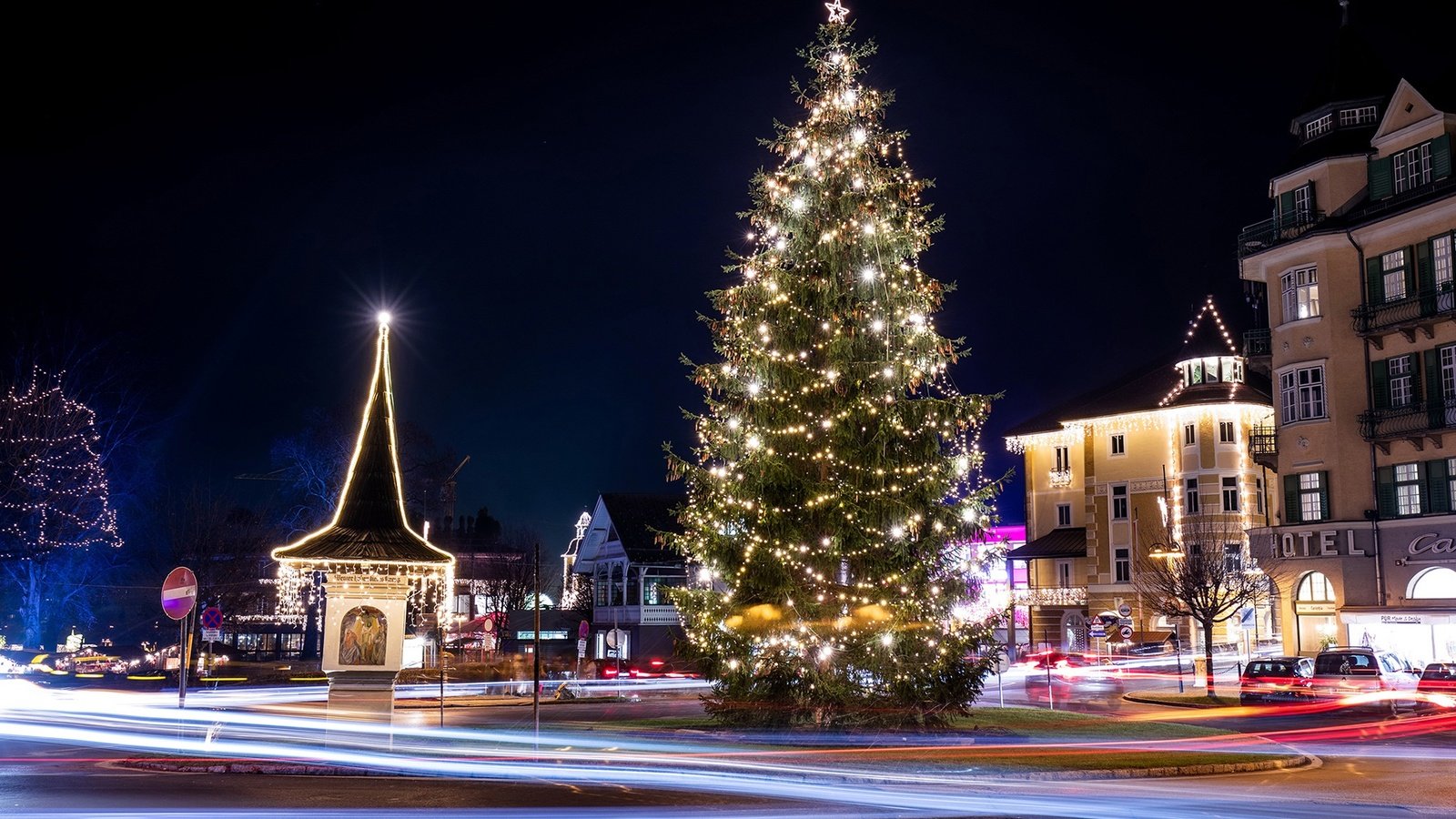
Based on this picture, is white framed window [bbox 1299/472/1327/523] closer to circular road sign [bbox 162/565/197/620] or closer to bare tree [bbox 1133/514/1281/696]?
bare tree [bbox 1133/514/1281/696]

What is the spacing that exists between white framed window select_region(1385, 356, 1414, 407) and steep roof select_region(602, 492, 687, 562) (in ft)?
126

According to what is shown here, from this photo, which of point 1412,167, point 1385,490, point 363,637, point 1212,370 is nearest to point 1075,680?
point 1385,490

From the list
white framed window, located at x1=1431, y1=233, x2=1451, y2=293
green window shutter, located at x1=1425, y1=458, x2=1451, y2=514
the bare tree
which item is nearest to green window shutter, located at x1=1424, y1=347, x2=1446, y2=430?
green window shutter, located at x1=1425, y1=458, x2=1451, y2=514

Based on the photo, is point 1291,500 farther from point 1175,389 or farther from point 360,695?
point 360,695

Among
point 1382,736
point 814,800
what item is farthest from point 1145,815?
point 1382,736

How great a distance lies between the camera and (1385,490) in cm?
4138

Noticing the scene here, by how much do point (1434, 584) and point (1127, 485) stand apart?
25.5 metres

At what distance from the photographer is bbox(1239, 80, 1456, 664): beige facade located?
39.5m

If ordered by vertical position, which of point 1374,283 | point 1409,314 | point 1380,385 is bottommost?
point 1380,385

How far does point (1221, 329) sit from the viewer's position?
63.2 metres

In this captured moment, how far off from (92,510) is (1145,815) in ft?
129

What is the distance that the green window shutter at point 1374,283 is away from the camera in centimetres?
4178

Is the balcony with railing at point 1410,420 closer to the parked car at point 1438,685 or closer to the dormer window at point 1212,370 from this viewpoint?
the parked car at point 1438,685

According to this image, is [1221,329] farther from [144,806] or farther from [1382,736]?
[144,806]
